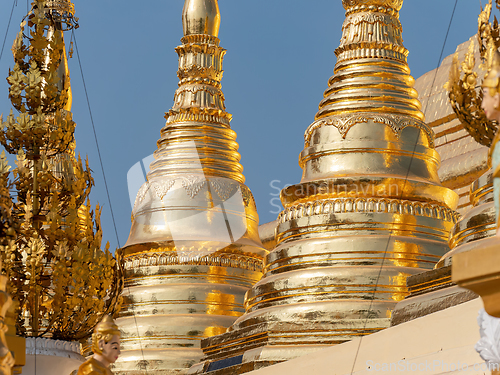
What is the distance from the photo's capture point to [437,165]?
34.6ft

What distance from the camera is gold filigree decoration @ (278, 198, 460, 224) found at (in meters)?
9.62

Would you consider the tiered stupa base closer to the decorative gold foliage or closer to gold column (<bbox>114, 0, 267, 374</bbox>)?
the decorative gold foliage

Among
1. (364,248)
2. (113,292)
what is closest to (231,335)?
(364,248)

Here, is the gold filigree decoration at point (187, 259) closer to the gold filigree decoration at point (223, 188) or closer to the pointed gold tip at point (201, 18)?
the gold filigree decoration at point (223, 188)

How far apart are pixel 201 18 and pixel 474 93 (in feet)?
23.0

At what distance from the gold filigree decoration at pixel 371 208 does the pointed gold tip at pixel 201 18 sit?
4359 mm

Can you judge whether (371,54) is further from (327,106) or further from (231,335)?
(231,335)

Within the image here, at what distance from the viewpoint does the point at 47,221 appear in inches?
279

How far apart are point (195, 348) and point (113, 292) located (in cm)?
397

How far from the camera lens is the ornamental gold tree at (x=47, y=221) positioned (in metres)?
6.80

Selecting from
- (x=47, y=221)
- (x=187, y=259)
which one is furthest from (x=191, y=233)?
(x=47, y=221)

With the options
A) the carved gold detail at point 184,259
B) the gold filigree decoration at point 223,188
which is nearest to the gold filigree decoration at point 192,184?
the gold filigree decoration at point 223,188

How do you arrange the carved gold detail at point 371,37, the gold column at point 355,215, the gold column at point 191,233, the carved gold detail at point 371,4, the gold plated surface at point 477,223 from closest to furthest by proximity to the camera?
1. the gold plated surface at point 477,223
2. the gold column at point 355,215
3. the carved gold detail at point 371,37
4. the carved gold detail at point 371,4
5. the gold column at point 191,233

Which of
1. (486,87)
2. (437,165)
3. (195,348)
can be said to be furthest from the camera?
(195,348)
